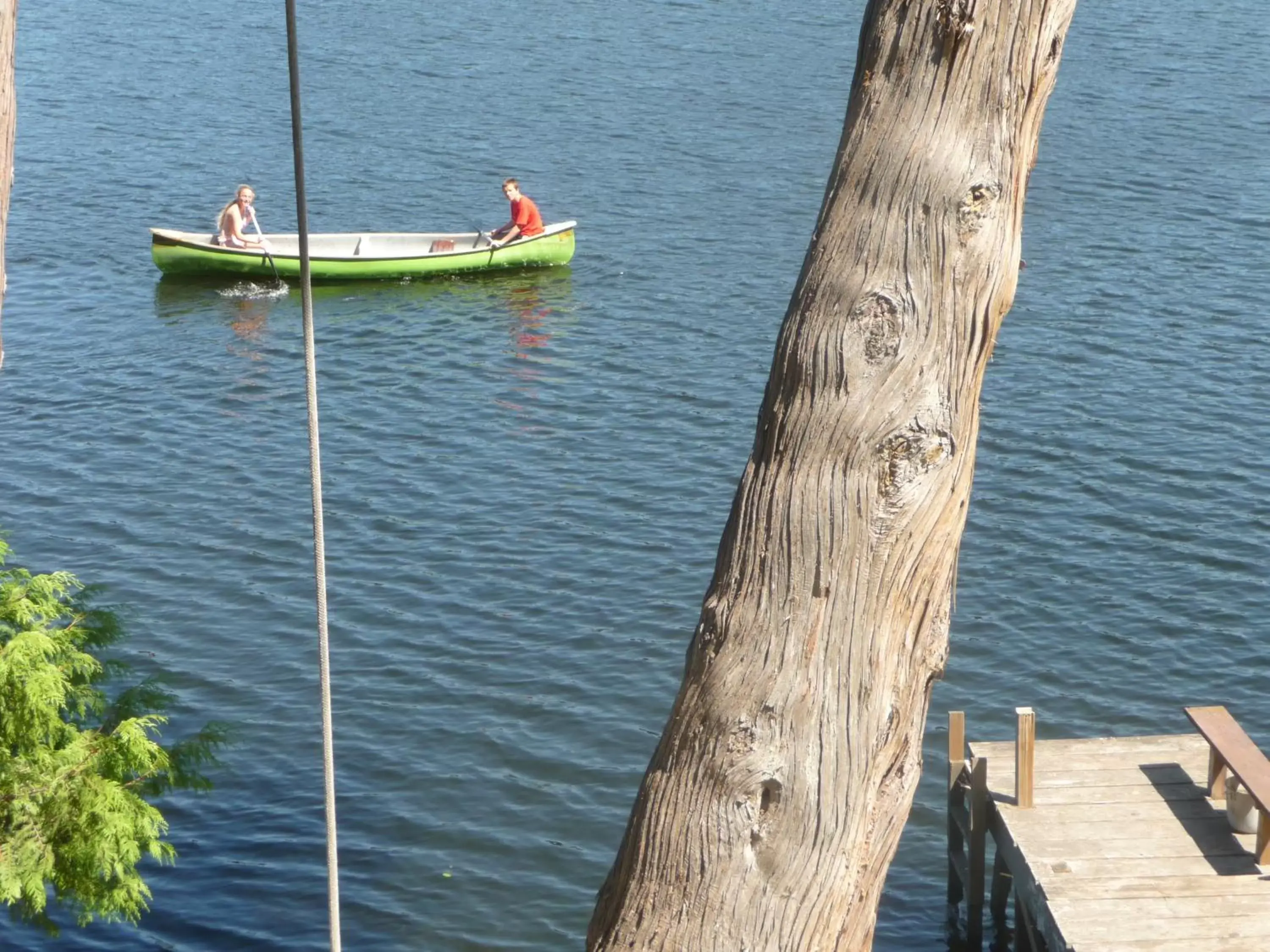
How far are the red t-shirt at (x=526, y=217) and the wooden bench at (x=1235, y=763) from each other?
15.1m

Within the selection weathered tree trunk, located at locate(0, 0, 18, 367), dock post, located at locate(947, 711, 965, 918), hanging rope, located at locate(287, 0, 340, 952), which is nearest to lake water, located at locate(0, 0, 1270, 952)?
dock post, located at locate(947, 711, 965, 918)

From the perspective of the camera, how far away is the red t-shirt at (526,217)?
23.5 m

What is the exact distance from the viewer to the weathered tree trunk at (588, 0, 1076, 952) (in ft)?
12.7

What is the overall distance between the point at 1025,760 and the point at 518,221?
15230mm

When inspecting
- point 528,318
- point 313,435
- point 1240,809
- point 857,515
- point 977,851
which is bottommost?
point 977,851

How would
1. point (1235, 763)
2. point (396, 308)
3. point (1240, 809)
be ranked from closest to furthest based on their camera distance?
point (1235, 763) → point (1240, 809) → point (396, 308)

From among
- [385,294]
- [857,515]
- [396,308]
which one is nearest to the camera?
[857,515]

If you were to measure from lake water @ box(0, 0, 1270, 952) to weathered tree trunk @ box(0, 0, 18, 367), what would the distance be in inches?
270

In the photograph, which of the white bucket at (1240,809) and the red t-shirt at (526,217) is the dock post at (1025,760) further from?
the red t-shirt at (526,217)

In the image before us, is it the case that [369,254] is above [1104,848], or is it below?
above

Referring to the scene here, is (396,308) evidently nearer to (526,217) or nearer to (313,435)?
(526,217)

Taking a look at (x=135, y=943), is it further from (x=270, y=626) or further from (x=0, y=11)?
(x=0, y=11)

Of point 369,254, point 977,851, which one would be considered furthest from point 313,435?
point 369,254

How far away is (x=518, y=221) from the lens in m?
23.5
